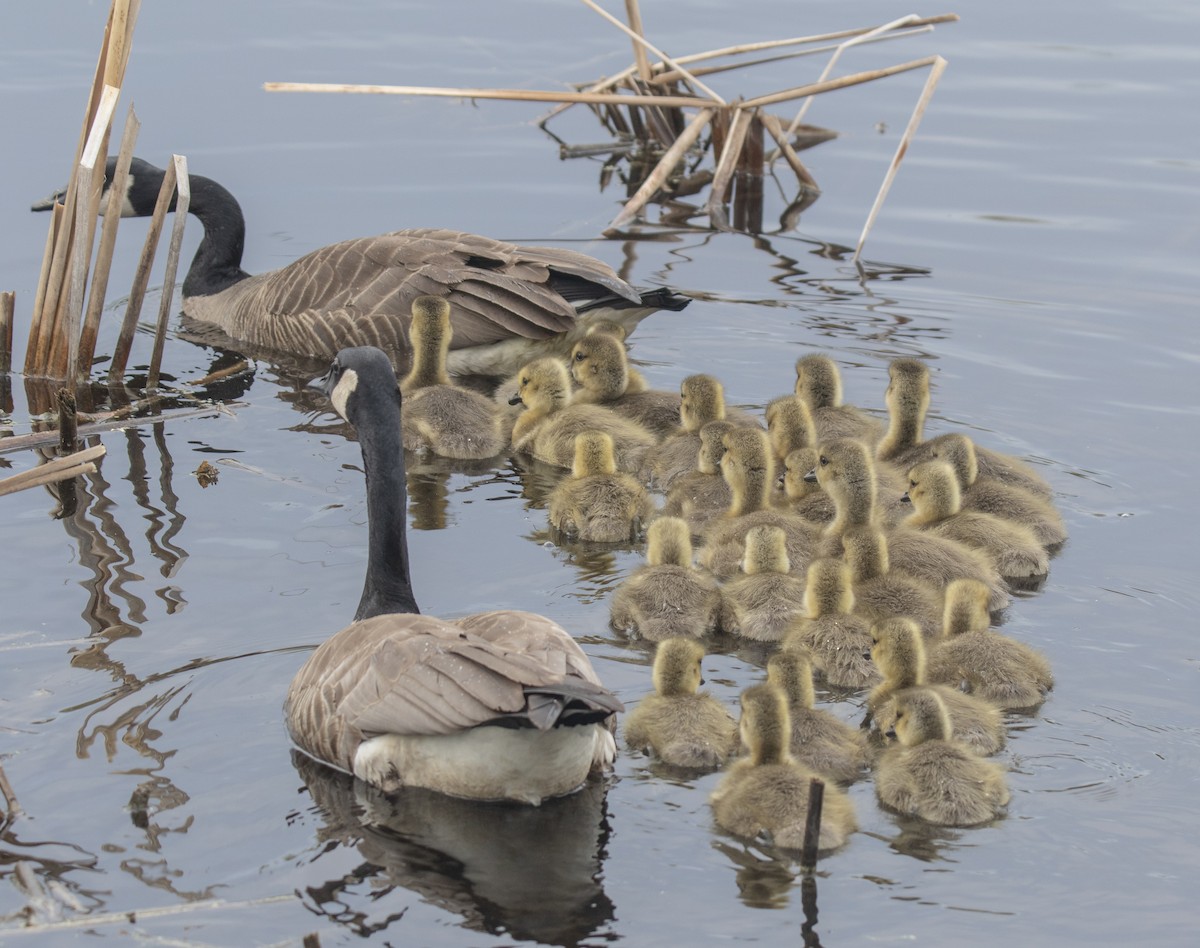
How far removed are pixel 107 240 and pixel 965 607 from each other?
5583 mm

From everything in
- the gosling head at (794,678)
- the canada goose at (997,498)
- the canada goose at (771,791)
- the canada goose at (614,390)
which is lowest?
the canada goose at (771,791)

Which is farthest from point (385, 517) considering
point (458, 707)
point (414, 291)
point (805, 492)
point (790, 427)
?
point (414, 291)

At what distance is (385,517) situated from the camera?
7160mm

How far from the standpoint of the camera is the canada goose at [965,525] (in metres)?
8.22

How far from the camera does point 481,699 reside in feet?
18.3

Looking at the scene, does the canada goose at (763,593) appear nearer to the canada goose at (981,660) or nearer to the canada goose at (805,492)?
the canada goose at (981,660)

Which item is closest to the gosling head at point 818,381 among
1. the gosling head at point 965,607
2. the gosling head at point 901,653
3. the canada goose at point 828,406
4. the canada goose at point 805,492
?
the canada goose at point 828,406

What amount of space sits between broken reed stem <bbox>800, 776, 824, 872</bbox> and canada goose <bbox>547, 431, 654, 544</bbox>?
3211mm

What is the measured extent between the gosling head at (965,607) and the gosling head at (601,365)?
10.8 ft

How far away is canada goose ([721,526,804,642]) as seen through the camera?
752 cm

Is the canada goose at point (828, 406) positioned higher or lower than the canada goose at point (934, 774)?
higher

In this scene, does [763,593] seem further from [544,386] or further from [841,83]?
[841,83]

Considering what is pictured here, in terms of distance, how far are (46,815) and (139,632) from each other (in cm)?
153

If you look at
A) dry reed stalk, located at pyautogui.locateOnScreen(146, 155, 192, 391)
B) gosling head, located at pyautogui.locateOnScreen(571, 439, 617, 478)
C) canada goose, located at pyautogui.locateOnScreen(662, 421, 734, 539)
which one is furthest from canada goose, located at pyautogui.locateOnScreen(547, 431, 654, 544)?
dry reed stalk, located at pyautogui.locateOnScreen(146, 155, 192, 391)
